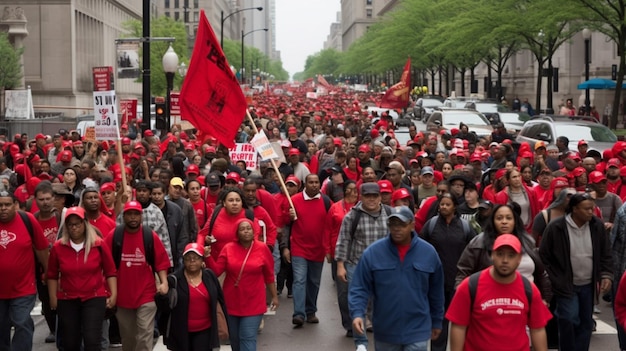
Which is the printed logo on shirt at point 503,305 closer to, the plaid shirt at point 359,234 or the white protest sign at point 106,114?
the plaid shirt at point 359,234

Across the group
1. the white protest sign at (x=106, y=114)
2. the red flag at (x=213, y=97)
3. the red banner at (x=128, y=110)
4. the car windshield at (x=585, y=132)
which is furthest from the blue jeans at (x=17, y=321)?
the red banner at (x=128, y=110)

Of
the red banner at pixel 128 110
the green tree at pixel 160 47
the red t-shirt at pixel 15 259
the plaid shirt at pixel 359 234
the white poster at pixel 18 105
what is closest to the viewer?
the red t-shirt at pixel 15 259

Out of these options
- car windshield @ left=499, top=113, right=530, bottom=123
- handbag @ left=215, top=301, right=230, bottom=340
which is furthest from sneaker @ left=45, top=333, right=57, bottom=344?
car windshield @ left=499, top=113, right=530, bottom=123

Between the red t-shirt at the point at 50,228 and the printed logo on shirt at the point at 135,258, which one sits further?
the red t-shirt at the point at 50,228

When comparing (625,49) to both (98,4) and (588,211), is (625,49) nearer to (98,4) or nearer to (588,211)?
(588,211)

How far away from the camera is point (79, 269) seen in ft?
28.6

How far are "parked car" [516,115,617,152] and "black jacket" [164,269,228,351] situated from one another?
15.0 metres

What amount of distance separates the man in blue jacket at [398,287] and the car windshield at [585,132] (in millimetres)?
16059

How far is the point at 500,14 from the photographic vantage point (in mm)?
42750

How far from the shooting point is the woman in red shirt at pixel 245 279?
28.8 feet

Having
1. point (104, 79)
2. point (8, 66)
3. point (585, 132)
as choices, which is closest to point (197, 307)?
point (104, 79)

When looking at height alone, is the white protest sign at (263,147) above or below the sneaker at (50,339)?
above

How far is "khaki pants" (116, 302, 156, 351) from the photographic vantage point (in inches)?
355

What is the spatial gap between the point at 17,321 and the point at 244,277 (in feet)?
6.52
